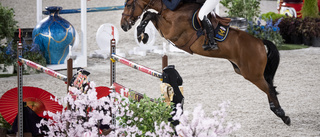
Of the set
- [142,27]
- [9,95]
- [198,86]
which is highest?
[142,27]

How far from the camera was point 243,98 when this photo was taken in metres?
7.38

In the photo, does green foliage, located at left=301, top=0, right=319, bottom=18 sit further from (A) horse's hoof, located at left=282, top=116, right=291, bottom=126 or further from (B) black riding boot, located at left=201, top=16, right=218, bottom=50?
(B) black riding boot, located at left=201, top=16, right=218, bottom=50

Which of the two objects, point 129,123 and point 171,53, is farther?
point 171,53

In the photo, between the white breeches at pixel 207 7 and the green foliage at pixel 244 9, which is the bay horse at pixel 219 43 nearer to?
the white breeches at pixel 207 7

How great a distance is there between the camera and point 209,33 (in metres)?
5.66

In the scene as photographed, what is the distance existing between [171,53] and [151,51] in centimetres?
46

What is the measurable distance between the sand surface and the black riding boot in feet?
3.25

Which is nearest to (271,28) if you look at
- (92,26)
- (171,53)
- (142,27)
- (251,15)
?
(251,15)

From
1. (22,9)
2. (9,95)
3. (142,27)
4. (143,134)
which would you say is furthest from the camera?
(22,9)

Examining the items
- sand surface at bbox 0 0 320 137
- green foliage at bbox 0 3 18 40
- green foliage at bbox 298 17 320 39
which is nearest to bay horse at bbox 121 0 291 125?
sand surface at bbox 0 0 320 137

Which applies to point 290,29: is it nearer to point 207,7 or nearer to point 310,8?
point 310,8

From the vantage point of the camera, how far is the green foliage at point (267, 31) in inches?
460

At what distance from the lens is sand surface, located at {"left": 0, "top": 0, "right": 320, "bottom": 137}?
6215 millimetres

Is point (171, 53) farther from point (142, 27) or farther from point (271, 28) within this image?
point (142, 27)
